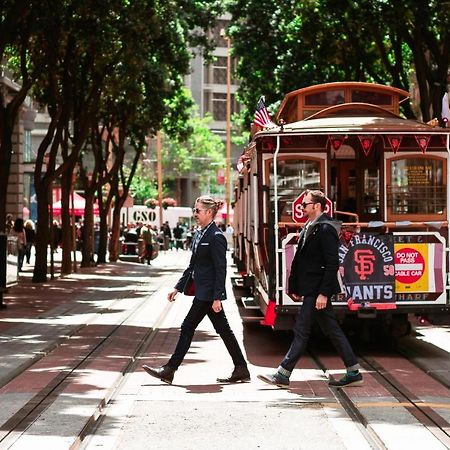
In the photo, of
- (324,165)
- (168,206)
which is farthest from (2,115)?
(168,206)

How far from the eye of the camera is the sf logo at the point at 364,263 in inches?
572

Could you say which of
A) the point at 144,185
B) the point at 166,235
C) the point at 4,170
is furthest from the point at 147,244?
the point at 144,185

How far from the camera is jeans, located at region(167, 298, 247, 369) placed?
39.5 ft

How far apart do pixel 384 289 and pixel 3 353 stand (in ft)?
15.0

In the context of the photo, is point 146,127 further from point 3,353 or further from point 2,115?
point 3,353

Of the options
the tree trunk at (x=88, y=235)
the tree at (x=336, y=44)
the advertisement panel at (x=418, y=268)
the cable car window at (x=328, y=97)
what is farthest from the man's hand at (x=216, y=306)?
the tree trunk at (x=88, y=235)

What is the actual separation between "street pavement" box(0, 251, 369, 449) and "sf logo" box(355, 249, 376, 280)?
128cm

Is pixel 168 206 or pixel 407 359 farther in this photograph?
pixel 168 206

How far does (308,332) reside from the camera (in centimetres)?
1177

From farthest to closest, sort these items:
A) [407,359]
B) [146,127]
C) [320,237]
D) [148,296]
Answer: [146,127]
[148,296]
[407,359]
[320,237]

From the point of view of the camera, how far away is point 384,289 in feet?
47.9

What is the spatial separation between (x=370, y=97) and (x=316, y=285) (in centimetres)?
637

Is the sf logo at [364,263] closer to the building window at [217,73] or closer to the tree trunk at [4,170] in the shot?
the tree trunk at [4,170]

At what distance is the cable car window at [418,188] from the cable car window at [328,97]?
2.23 metres
